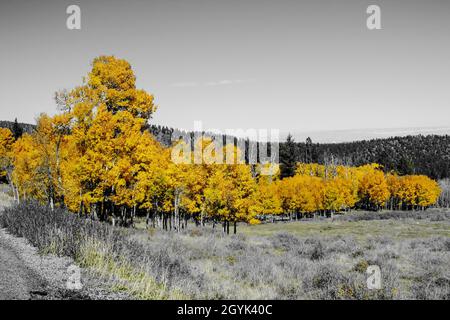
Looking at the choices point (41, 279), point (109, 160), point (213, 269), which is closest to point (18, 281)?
point (41, 279)

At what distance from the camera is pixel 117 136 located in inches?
768

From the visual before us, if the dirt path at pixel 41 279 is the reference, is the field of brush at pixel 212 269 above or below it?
below

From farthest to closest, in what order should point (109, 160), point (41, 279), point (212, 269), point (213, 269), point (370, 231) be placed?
point (370, 231), point (109, 160), point (213, 269), point (212, 269), point (41, 279)

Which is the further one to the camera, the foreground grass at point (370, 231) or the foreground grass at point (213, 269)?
the foreground grass at point (370, 231)

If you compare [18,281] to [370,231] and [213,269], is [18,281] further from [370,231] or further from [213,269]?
[370,231]

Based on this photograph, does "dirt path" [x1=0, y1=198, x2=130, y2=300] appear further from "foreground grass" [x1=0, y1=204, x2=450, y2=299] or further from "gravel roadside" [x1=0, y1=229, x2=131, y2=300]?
"foreground grass" [x1=0, y1=204, x2=450, y2=299]

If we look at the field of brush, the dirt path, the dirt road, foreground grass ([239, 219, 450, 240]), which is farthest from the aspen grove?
the dirt road

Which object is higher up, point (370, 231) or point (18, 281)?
point (18, 281)

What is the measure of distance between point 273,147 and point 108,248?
114 meters

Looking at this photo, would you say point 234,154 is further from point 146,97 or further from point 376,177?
point 376,177

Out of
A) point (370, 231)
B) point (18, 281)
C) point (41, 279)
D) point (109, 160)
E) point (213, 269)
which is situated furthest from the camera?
point (370, 231)

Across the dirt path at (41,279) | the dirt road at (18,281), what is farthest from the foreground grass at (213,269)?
the dirt road at (18,281)

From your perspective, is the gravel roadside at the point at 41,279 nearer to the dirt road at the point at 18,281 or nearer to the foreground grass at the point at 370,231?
the dirt road at the point at 18,281
